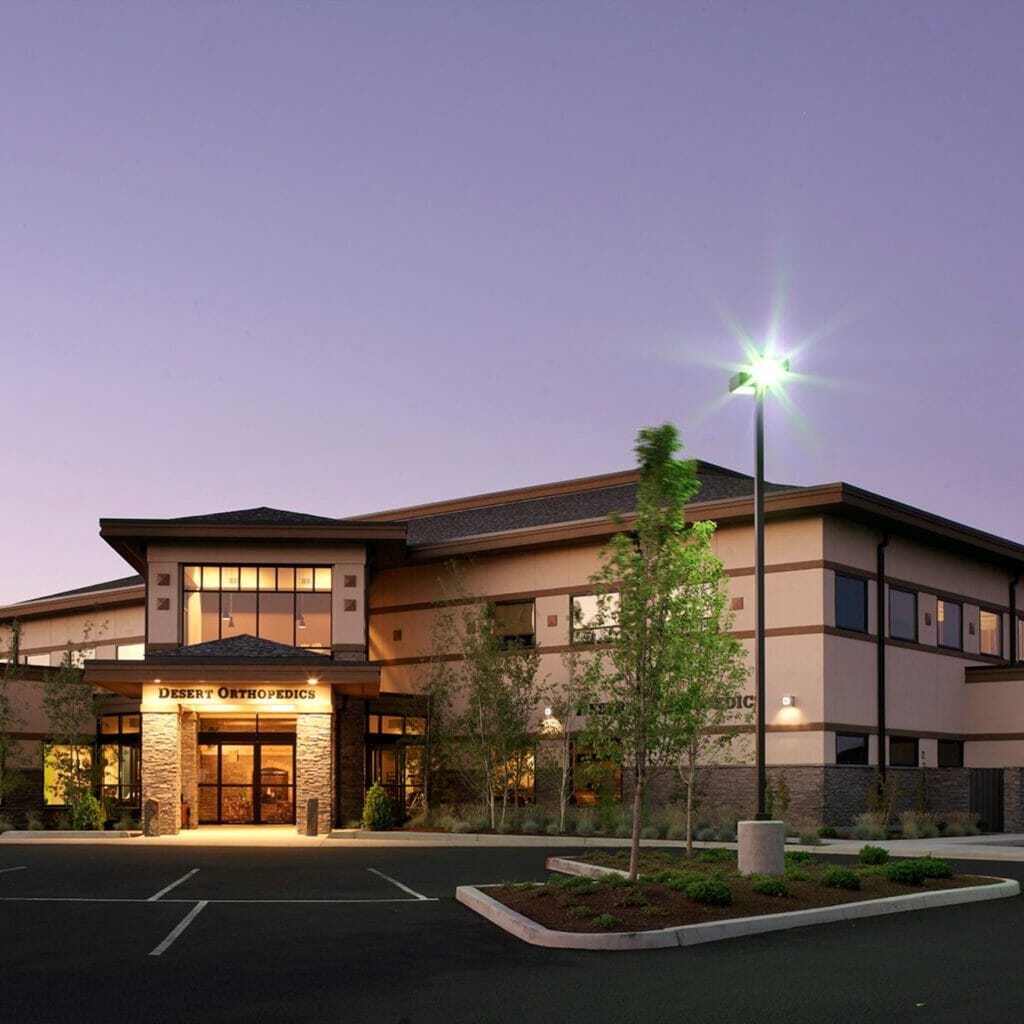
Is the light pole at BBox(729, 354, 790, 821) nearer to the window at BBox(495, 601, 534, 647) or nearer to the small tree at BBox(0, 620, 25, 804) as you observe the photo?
the window at BBox(495, 601, 534, 647)

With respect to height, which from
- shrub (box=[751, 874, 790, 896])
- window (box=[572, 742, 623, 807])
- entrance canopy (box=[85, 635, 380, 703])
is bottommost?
window (box=[572, 742, 623, 807])

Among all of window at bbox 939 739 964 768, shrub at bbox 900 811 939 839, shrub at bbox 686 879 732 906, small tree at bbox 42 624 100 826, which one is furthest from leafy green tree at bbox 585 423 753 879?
small tree at bbox 42 624 100 826

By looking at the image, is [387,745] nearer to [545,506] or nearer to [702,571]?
[545,506]

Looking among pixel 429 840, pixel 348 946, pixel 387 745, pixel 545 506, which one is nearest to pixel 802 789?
pixel 429 840

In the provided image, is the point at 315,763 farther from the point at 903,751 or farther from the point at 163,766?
the point at 903,751

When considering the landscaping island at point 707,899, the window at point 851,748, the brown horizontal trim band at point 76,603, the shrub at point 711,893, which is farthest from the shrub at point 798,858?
the brown horizontal trim band at point 76,603

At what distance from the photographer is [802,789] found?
34.8m

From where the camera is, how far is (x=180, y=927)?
16359 mm

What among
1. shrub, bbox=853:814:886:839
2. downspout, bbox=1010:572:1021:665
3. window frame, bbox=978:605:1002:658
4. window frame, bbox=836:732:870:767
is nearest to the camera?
shrub, bbox=853:814:886:839

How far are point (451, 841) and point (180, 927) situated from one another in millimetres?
17079

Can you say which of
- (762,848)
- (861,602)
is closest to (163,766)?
(861,602)

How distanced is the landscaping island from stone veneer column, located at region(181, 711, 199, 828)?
64.5 ft

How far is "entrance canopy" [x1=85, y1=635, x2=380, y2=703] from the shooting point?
35.3 metres

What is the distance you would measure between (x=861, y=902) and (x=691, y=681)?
6.38 m
